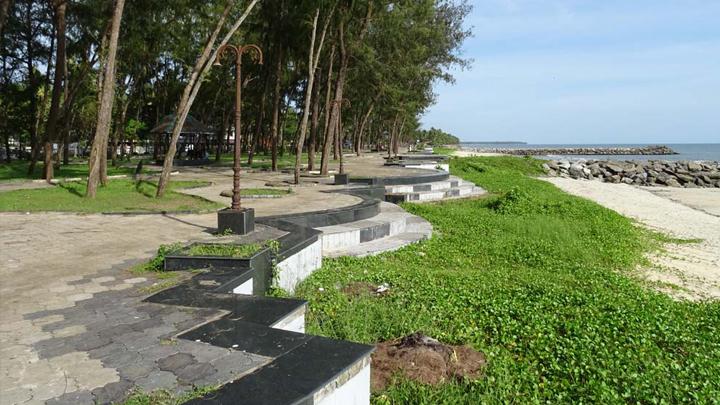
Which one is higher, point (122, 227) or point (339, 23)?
point (339, 23)

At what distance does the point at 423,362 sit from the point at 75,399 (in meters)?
2.76

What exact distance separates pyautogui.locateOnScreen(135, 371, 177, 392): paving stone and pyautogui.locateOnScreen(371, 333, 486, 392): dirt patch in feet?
5.67

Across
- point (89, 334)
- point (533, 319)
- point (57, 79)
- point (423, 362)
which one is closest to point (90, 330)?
point (89, 334)

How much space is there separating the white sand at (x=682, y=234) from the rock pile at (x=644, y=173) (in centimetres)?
744

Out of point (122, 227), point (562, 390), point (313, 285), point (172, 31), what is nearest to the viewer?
point (562, 390)

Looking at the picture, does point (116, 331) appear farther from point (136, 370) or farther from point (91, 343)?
point (136, 370)

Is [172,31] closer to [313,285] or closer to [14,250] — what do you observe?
[14,250]

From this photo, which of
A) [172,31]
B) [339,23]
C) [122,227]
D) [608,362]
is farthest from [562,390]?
[172,31]

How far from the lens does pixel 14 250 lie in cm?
734

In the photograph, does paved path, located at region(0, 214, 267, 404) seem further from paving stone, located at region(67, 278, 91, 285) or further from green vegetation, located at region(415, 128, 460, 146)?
green vegetation, located at region(415, 128, 460, 146)

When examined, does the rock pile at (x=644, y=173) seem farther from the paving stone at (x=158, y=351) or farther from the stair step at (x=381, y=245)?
the paving stone at (x=158, y=351)

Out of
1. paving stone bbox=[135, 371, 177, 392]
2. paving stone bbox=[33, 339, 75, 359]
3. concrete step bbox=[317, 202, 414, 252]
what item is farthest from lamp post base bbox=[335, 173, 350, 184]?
paving stone bbox=[135, 371, 177, 392]

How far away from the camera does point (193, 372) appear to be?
3455 mm

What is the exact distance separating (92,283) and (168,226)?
3730 millimetres
